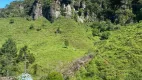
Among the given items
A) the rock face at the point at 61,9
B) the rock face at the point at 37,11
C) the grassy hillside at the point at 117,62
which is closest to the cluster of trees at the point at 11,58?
the grassy hillside at the point at 117,62

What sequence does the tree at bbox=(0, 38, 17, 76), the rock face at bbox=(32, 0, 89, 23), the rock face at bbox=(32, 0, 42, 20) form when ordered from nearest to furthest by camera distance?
1. the tree at bbox=(0, 38, 17, 76)
2. the rock face at bbox=(32, 0, 89, 23)
3. the rock face at bbox=(32, 0, 42, 20)

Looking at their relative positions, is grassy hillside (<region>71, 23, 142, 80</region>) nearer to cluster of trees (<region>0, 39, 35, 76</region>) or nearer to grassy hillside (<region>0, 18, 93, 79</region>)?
grassy hillside (<region>0, 18, 93, 79</region>)

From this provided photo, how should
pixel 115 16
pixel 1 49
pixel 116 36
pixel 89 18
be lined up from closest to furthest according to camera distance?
1. pixel 116 36
2. pixel 1 49
3. pixel 115 16
4. pixel 89 18

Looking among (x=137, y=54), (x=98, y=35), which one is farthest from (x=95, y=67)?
(x=98, y=35)

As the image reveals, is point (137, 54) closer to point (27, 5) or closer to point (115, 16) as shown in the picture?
point (115, 16)

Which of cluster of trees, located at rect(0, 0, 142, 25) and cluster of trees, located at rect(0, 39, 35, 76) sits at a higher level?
cluster of trees, located at rect(0, 0, 142, 25)

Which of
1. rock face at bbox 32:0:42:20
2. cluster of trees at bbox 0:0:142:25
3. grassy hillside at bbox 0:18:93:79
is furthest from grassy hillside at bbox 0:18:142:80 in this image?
cluster of trees at bbox 0:0:142:25

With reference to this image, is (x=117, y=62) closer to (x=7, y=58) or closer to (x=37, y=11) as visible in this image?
(x=7, y=58)
